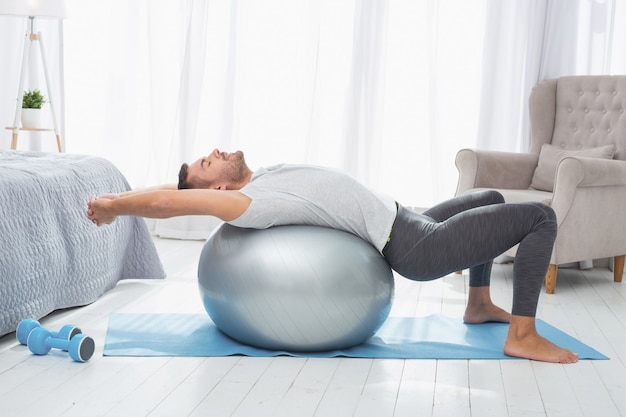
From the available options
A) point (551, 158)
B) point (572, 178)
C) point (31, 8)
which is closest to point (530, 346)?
point (572, 178)

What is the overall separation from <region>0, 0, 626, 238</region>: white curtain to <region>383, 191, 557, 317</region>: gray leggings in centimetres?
228

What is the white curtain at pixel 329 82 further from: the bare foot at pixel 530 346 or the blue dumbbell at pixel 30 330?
the blue dumbbell at pixel 30 330

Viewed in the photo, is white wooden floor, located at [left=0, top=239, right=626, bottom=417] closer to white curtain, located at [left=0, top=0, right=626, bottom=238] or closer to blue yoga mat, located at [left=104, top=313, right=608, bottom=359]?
blue yoga mat, located at [left=104, top=313, right=608, bottom=359]

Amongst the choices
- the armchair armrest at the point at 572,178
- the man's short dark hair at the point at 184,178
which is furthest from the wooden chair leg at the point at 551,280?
the man's short dark hair at the point at 184,178

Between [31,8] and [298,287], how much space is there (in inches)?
113

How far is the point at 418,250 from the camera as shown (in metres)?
2.63

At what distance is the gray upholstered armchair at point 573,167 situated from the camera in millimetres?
3717

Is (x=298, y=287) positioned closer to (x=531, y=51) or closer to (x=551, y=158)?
(x=551, y=158)

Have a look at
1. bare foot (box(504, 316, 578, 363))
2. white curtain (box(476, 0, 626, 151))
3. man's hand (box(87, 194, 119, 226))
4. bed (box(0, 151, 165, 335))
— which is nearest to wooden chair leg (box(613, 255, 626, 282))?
white curtain (box(476, 0, 626, 151))

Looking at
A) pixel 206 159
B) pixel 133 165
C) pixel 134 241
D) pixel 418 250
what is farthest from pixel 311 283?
pixel 133 165

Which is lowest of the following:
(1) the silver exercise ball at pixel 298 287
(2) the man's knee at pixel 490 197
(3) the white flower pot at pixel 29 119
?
(1) the silver exercise ball at pixel 298 287

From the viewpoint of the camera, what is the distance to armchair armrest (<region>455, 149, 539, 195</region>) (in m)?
4.16

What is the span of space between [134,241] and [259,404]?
1689 mm

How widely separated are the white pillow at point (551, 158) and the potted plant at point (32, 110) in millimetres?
2813
